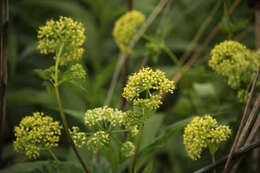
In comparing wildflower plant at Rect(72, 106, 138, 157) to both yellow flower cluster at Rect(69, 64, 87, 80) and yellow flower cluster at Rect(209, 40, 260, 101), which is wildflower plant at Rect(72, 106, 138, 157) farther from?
yellow flower cluster at Rect(209, 40, 260, 101)

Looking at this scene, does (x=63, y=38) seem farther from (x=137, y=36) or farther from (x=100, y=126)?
(x=137, y=36)

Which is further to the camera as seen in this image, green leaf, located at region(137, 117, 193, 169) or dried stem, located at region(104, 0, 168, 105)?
dried stem, located at region(104, 0, 168, 105)

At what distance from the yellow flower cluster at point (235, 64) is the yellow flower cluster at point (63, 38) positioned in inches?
33.7

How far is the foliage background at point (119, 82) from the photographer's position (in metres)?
2.20

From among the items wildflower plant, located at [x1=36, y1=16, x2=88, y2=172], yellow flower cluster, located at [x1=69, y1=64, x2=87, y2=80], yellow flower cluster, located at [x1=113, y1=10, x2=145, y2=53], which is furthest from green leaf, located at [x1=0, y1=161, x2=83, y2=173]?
yellow flower cluster, located at [x1=113, y1=10, x2=145, y2=53]

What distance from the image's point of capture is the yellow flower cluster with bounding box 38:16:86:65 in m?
1.39

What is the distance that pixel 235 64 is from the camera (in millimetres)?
1637

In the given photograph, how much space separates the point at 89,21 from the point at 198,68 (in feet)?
6.52

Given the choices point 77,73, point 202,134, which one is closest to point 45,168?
point 77,73

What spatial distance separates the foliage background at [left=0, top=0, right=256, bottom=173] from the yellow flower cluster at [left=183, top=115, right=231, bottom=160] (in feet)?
0.76

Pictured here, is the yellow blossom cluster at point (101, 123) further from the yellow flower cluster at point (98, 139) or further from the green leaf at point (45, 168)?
the green leaf at point (45, 168)

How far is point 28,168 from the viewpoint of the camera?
1.50 m

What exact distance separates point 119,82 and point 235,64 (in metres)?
1.62

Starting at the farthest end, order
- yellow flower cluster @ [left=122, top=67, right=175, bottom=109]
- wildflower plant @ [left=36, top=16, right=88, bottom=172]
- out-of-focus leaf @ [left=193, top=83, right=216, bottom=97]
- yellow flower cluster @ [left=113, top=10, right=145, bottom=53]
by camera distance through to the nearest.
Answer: out-of-focus leaf @ [left=193, top=83, right=216, bottom=97] → yellow flower cluster @ [left=113, top=10, right=145, bottom=53] → wildflower plant @ [left=36, top=16, right=88, bottom=172] → yellow flower cluster @ [left=122, top=67, right=175, bottom=109]
